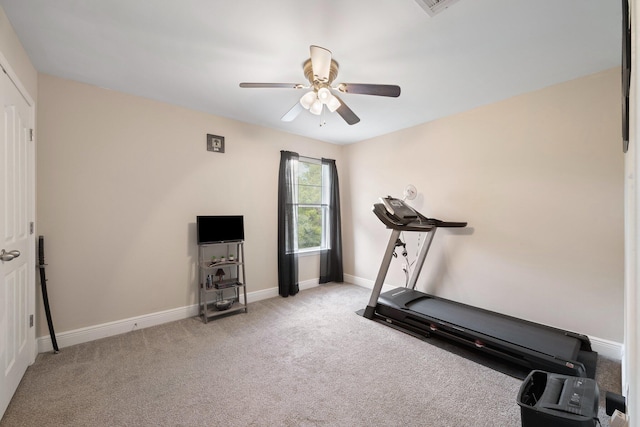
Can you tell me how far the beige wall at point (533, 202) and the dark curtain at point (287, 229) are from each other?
166 centimetres

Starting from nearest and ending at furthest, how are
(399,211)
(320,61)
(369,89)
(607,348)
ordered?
(320,61) < (369,89) < (607,348) < (399,211)

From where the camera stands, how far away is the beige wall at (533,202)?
94.0 inches

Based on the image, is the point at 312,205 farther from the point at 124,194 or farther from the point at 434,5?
the point at 434,5

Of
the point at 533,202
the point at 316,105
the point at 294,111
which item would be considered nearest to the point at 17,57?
the point at 294,111

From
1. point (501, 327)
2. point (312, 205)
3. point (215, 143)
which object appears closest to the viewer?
point (501, 327)

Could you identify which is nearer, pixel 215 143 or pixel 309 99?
pixel 309 99

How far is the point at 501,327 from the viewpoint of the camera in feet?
8.17

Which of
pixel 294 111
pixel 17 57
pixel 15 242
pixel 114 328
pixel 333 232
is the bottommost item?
pixel 114 328

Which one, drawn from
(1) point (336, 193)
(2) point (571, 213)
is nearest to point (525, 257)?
(2) point (571, 213)

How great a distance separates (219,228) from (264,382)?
1874mm

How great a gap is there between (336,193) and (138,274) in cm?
303

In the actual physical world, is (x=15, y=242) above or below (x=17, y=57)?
below

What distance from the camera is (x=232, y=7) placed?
5.47ft

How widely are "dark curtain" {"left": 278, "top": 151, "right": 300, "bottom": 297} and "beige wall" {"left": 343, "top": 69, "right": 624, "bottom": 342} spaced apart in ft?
5.43
